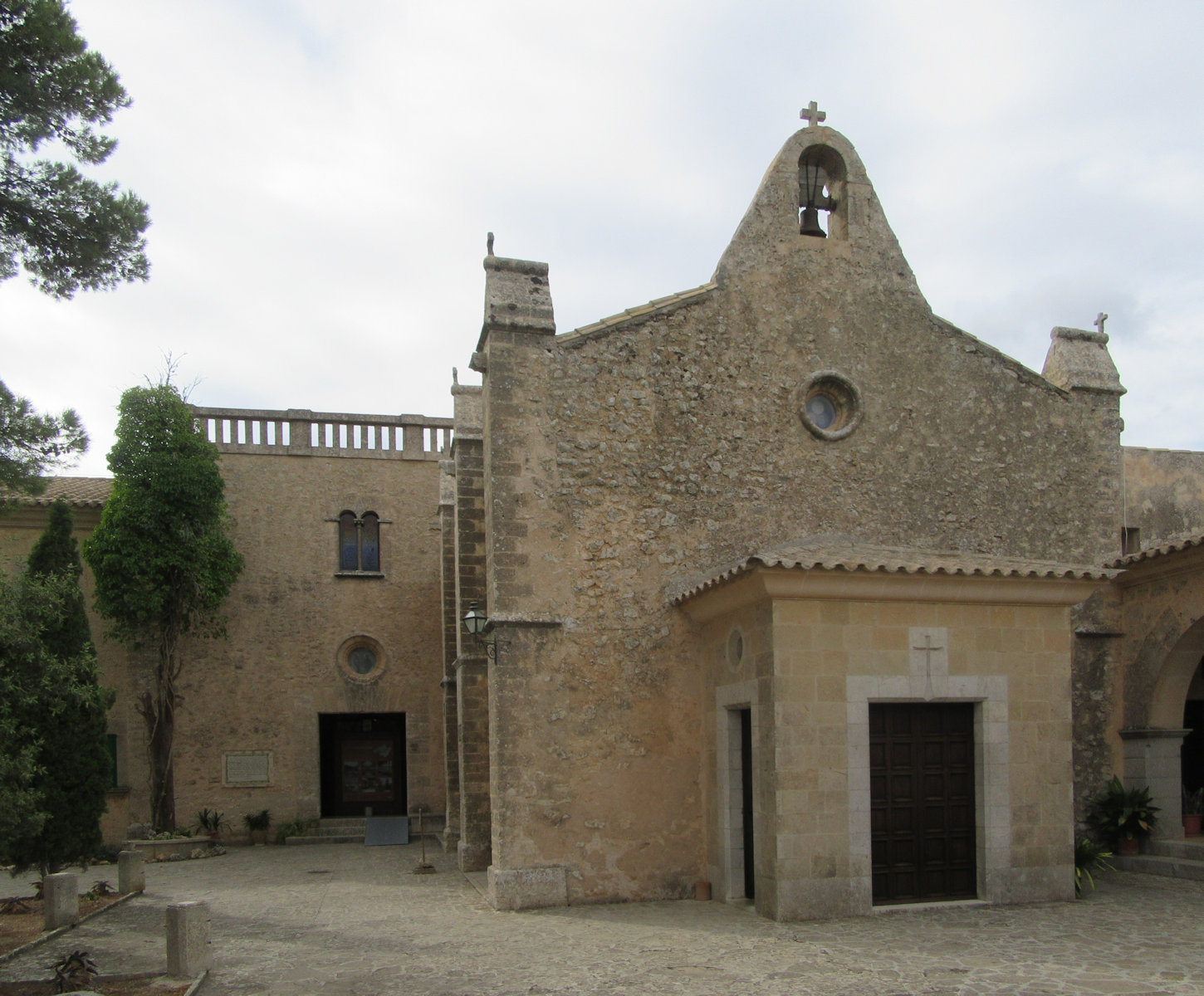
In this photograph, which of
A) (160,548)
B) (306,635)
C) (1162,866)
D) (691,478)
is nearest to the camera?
(691,478)

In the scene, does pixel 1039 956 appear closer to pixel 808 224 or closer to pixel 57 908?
pixel 808 224

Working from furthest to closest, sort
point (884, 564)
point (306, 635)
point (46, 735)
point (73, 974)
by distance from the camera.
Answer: point (306, 635), point (46, 735), point (884, 564), point (73, 974)

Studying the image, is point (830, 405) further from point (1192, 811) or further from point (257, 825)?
point (257, 825)

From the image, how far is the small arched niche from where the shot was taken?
13102mm

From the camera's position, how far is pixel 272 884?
13992 mm

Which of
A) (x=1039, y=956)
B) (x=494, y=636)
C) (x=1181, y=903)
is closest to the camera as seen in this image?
(x=1039, y=956)

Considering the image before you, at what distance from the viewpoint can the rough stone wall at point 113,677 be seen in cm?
1903

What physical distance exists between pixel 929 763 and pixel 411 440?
45.8 ft

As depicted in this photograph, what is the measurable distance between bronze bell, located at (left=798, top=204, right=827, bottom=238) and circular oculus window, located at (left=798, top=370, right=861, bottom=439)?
6.37 ft

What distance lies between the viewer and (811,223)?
1318 cm

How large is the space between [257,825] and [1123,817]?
14.9 m

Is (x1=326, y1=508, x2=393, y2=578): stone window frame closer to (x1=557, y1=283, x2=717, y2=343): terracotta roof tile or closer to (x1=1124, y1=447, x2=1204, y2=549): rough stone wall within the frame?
(x1=557, y1=283, x2=717, y2=343): terracotta roof tile

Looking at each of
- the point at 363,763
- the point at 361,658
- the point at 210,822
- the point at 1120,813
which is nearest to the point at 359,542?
the point at 361,658

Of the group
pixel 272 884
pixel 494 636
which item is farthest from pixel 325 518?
pixel 494 636
